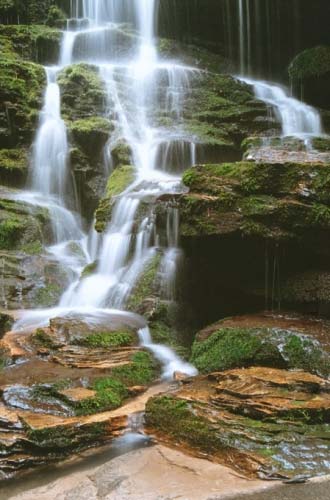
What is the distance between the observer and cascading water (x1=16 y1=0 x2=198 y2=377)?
30.0ft

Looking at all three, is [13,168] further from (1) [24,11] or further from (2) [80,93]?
(1) [24,11]

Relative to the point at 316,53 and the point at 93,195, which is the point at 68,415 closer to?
the point at 93,195

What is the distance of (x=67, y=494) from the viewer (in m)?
3.65

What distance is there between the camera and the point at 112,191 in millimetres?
12203

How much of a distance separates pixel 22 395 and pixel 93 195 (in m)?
9.66

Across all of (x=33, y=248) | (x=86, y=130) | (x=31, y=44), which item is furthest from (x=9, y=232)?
(x=31, y=44)

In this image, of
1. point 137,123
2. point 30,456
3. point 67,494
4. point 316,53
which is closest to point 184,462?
point 67,494

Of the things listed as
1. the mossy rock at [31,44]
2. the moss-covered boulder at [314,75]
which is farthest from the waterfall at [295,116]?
the mossy rock at [31,44]

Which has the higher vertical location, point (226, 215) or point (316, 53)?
point (316, 53)

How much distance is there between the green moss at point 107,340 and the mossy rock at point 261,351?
112cm

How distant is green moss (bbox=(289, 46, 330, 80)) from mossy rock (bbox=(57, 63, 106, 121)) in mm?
6959

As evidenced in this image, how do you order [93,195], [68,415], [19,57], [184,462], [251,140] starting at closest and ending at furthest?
[184,462]
[68,415]
[251,140]
[93,195]
[19,57]

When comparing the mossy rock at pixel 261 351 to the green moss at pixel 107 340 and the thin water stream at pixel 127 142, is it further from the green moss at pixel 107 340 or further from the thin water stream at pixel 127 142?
the green moss at pixel 107 340

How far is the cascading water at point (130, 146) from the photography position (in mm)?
9141
